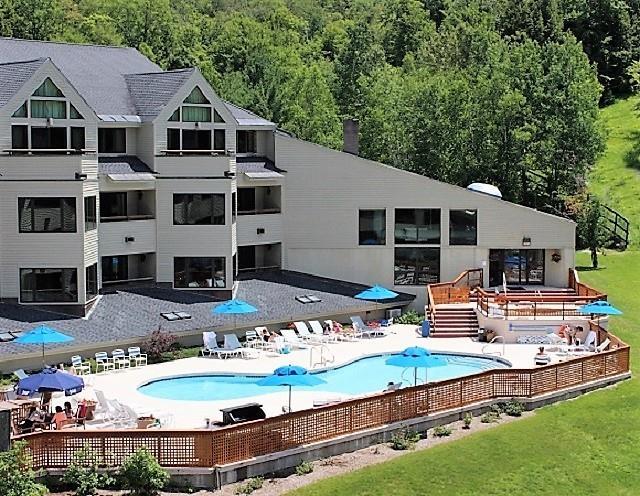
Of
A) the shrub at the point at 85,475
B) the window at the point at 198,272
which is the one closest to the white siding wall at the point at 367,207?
the window at the point at 198,272

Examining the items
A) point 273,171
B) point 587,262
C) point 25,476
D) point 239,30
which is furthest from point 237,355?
point 239,30

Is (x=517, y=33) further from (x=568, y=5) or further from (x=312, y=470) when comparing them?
(x=312, y=470)

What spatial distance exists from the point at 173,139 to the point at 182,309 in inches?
281

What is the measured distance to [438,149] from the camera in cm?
5538

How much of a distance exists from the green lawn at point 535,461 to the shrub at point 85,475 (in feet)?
14.4

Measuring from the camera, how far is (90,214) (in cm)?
3809

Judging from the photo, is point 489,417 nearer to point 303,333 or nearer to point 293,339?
point 293,339

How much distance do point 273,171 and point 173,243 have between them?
6242 millimetres

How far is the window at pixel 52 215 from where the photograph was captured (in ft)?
120

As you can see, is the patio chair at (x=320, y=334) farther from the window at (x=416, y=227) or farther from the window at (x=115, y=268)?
the window at (x=115, y=268)

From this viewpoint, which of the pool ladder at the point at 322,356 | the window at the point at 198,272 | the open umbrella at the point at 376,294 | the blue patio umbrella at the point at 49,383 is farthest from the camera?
the window at the point at 198,272

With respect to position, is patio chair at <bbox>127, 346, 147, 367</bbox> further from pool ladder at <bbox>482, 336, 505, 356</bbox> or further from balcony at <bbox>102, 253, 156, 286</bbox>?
pool ladder at <bbox>482, 336, 505, 356</bbox>

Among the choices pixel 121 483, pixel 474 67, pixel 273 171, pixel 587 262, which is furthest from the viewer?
pixel 474 67

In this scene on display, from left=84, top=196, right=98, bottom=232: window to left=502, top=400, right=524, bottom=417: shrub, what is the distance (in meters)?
16.3
